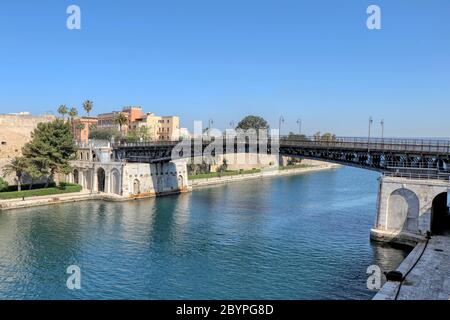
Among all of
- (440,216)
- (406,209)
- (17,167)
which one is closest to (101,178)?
(17,167)

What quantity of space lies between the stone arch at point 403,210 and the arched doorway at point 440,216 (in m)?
1.70

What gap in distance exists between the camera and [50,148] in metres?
56.5

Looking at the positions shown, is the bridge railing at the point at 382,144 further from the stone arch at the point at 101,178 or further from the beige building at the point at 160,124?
the beige building at the point at 160,124

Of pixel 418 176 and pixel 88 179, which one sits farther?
pixel 88 179

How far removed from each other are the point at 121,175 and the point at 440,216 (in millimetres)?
43249

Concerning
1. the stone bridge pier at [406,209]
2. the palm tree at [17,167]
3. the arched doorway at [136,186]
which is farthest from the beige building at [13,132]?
the stone bridge pier at [406,209]

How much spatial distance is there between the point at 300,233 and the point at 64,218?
26.3 metres

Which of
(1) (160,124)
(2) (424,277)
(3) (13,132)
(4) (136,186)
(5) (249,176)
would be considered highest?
(1) (160,124)

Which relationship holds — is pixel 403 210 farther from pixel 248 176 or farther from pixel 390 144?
pixel 248 176

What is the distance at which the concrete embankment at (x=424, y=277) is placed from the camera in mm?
21469

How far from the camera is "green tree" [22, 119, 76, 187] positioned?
184 ft

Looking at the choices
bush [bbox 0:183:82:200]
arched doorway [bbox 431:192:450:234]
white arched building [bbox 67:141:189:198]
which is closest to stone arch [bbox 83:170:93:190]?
white arched building [bbox 67:141:189:198]

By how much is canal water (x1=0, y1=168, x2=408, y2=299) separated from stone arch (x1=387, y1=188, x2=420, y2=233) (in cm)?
260
